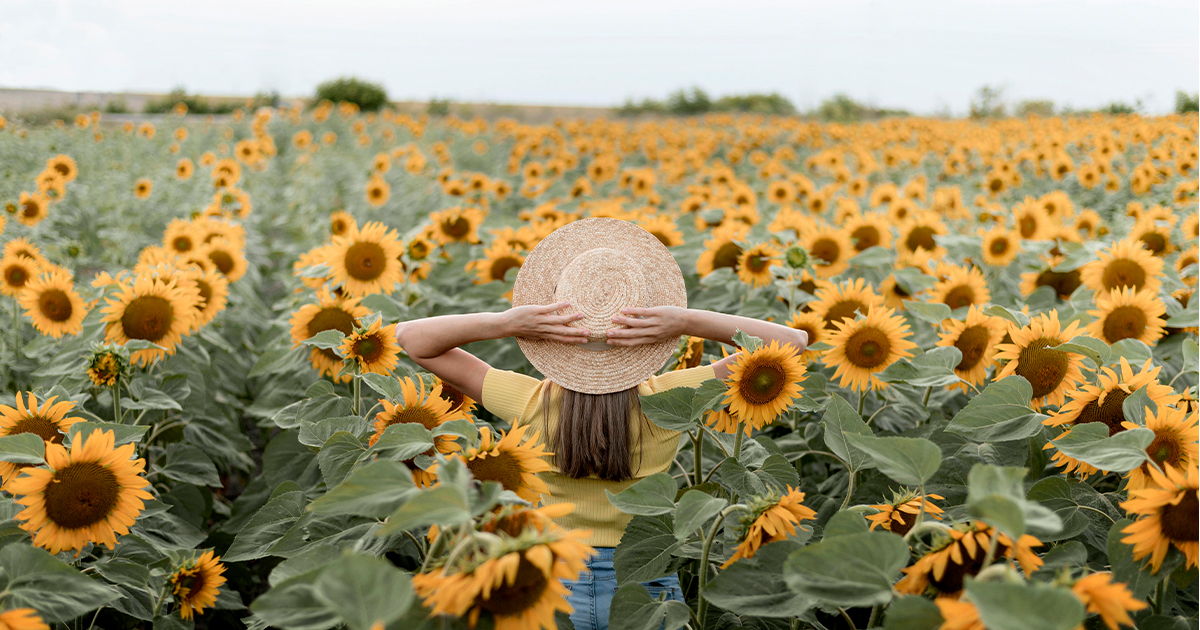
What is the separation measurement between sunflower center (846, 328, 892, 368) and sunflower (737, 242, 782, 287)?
3.35 ft

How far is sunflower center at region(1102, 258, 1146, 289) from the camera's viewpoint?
3021 mm

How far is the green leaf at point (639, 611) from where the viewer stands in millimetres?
1440

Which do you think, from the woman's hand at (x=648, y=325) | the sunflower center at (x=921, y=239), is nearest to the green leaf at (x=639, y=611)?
the woman's hand at (x=648, y=325)

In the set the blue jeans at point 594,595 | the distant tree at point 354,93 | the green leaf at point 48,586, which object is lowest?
the blue jeans at point 594,595

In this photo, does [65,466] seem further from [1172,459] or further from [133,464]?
[1172,459]

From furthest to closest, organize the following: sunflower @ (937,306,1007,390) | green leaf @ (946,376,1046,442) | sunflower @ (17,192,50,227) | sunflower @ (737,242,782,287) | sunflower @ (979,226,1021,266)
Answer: sunflower @ (17,192,50,227) < sunflower @ (979,226,1021,266) < sunflower @ (737,242,782,287) < sunflower @ (937,306,1007,390) < green leaf @ (946,376,1046,442)

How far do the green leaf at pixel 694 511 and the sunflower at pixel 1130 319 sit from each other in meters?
1.97

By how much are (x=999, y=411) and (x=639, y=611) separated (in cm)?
94

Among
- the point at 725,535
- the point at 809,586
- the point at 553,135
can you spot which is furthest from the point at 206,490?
the point at 553,135

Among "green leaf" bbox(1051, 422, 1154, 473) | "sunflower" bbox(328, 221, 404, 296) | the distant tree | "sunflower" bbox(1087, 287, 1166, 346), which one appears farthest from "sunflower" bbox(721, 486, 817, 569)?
the distant tree

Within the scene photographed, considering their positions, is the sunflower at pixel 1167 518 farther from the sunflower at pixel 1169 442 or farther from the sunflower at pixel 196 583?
the sunflower at pixel 196 583

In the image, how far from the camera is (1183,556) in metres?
1.29

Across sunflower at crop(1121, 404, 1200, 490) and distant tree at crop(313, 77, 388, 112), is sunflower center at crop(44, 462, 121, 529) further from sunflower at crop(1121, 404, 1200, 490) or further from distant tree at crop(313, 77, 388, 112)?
distant tree at crop(313, 77, 388, 112)

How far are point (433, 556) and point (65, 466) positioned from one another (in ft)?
3.19
